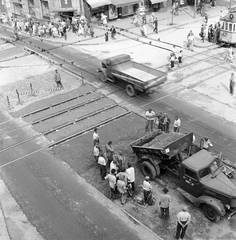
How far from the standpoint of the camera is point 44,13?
1620 inches

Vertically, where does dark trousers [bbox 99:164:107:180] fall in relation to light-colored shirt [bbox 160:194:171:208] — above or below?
below

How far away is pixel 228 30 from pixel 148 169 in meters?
20.4

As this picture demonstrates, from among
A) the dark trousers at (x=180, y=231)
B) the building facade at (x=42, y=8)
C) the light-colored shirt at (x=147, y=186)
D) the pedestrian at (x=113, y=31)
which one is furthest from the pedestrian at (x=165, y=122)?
the building facade at (x=42, y=8)

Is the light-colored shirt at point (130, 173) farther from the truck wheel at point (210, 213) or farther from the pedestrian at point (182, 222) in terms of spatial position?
the truck wheel at point (210, 213)

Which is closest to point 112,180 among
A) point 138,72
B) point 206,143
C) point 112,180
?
point 112,180

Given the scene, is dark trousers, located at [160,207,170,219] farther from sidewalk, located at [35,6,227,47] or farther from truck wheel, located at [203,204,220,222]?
sidewalk, located at [35,6,227,47]

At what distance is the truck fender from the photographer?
1175cm

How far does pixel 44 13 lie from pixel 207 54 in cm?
2164

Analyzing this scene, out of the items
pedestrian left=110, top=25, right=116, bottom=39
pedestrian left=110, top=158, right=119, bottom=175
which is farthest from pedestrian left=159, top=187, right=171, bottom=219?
Result: pedestrian left=110, top=25, right=116, bottom=39

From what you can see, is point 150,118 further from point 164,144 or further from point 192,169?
point 192,169

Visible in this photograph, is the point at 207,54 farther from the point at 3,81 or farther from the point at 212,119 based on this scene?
the point at 3,81

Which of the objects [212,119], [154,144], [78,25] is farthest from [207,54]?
[154,144]

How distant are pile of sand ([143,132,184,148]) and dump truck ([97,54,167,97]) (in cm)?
625

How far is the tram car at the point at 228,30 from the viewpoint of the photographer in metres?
29.9
